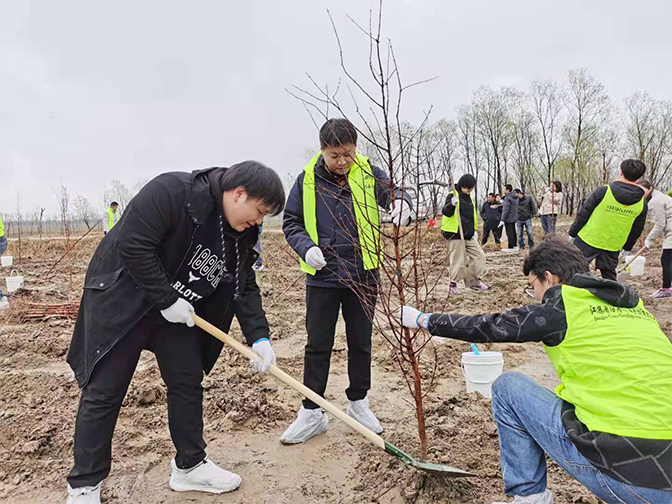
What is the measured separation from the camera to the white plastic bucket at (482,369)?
3377 mm

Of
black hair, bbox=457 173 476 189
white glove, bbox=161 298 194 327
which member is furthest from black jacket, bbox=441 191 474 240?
white glove, bbox=161 298 194 327

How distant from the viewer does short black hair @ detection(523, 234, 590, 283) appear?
197cm

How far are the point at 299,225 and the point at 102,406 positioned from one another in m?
1.50

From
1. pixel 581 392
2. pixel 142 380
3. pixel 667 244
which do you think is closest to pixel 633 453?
pixel 581 392

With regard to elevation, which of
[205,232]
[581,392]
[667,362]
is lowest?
[581,392]

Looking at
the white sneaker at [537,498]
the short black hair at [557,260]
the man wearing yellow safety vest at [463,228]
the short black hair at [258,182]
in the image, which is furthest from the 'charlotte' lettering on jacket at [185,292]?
the man wearing yellow safety vest at [463,228]

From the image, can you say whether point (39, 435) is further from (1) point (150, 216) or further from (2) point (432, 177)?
(2) point (432, 177)

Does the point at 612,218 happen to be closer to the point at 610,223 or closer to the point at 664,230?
the point at 610,223

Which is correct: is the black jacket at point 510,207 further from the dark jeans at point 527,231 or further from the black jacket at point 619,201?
the black jacket at point 619,201

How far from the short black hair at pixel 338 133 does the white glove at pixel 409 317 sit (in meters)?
1.06

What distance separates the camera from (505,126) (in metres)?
42.0

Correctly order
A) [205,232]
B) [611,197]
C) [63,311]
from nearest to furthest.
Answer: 1. [205,232]
2. [611,197]
3. [63,311]

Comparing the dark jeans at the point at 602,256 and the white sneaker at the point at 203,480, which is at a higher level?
the dark jeans at the point at 602,256

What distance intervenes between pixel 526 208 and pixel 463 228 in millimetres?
6497
